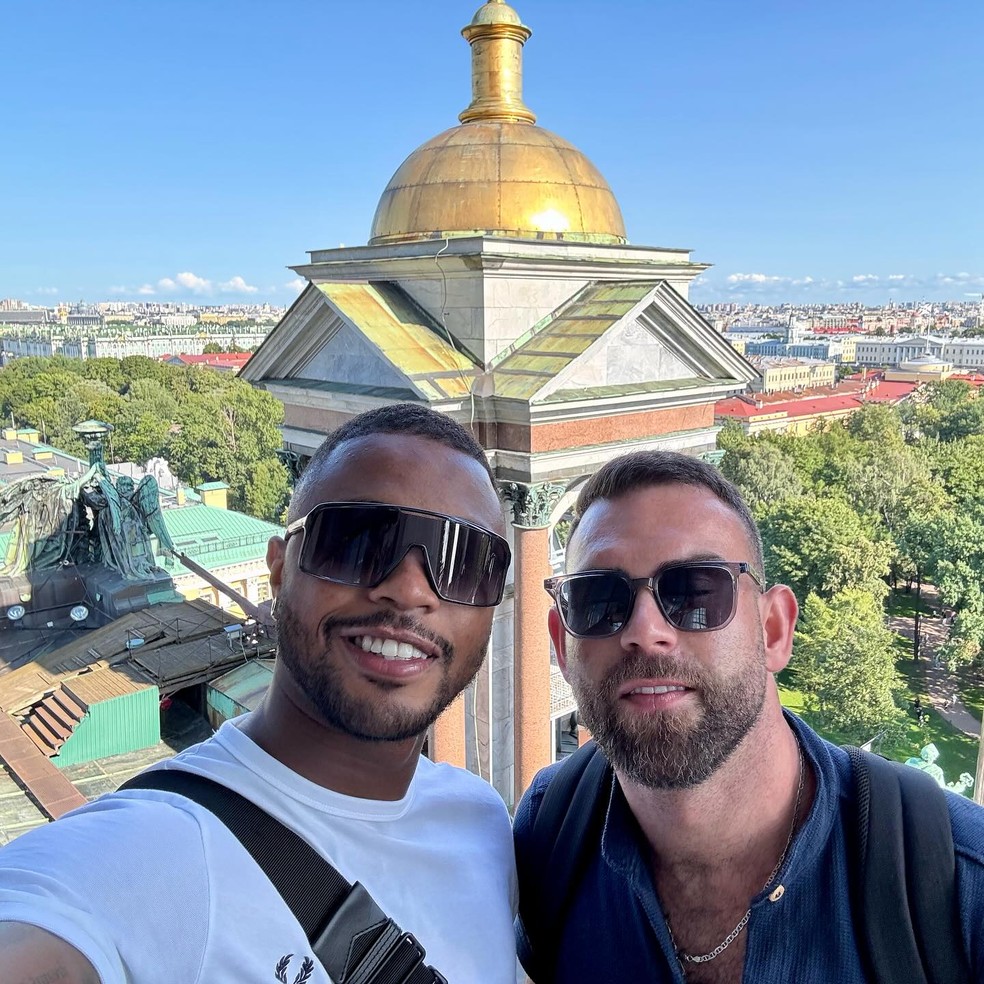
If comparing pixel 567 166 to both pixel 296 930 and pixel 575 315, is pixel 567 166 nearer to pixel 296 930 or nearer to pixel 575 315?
pixel 575 315

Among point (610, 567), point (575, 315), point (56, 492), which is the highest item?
point (575, 315)

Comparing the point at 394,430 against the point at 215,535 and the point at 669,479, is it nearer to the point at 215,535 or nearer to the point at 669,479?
the point at 669,479

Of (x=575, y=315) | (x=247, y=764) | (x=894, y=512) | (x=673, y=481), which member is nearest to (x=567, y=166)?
(x=575, y=315)

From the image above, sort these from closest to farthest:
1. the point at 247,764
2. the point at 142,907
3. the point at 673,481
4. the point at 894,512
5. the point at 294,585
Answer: the point at 142,907, the point at 247,764, the point at 294,585, the point at 673,481, the point at 894,512

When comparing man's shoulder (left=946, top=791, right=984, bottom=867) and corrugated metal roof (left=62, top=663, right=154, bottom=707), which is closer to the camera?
man's shoulder (left=946, top=791, right=984, bottom=867)

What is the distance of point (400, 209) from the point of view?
12125 millimetres

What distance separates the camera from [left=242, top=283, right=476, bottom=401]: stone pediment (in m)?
10.7

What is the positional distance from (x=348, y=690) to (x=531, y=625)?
8.88 metres

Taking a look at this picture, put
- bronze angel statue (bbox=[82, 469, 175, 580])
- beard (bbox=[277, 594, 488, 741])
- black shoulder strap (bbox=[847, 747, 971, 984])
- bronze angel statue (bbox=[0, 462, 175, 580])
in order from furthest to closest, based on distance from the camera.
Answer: bronze angel statue (bbox=[82, 469, 175, 580]), bronze angel statue (bbox=[0, 462, 175, 580]), beard (bbox=[277, 594, 488, 741]), black shoulder strap (bbox=[847, 747, 971, 984])

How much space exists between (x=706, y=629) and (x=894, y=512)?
1932 inches

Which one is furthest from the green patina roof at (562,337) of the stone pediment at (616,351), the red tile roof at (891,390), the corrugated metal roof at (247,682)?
the red tile roof at (891,390)

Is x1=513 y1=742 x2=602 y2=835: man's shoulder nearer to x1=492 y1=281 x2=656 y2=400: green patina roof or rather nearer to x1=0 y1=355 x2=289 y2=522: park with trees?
x1=492 y1=281 x2=656 y2=400: green patina roof

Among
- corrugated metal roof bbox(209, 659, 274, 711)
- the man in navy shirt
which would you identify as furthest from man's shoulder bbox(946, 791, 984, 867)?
corrugated metal roof bbox(209, 659, 274, 711)

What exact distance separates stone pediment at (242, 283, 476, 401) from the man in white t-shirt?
24.8 feet
